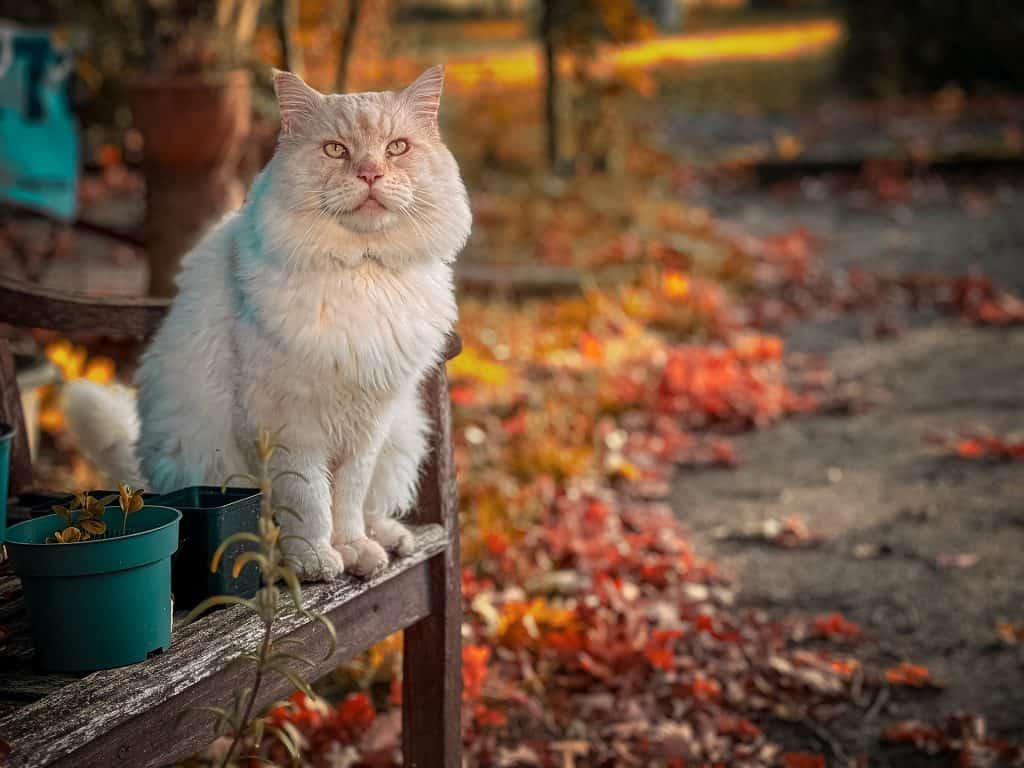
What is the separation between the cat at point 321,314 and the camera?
2.01m

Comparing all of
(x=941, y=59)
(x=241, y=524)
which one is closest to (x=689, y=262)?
(x=241, y=524)

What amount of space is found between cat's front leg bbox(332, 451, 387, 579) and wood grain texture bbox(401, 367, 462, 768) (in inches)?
9.0

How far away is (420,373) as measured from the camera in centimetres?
219

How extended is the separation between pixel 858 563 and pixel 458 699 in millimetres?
1995

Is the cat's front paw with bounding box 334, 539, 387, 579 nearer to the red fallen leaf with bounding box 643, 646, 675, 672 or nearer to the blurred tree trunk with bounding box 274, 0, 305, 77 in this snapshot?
the red fallen leaf with bounding box 643, 646, 675, 672

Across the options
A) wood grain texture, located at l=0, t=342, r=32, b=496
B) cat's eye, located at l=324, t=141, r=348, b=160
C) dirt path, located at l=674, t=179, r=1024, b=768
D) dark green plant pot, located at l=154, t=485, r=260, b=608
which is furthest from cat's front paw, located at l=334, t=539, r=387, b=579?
dirt path, located at l=674, t=179, r=1024, b=768

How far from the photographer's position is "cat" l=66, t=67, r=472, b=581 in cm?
201

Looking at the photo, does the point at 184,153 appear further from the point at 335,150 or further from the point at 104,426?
the point at 335,150

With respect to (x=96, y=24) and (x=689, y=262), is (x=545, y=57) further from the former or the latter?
(x=96, y=24)

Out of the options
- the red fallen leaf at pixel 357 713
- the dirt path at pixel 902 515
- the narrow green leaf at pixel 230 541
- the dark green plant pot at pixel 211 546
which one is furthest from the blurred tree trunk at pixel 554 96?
the narrow green leaf at pixel 230 541

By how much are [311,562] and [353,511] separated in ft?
0.53

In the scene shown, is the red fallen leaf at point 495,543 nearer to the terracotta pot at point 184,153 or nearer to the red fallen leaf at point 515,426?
the red fallen leaf at point 515,426

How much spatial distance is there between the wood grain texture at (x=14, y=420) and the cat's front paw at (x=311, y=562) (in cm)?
77

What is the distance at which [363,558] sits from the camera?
215 centimetres
